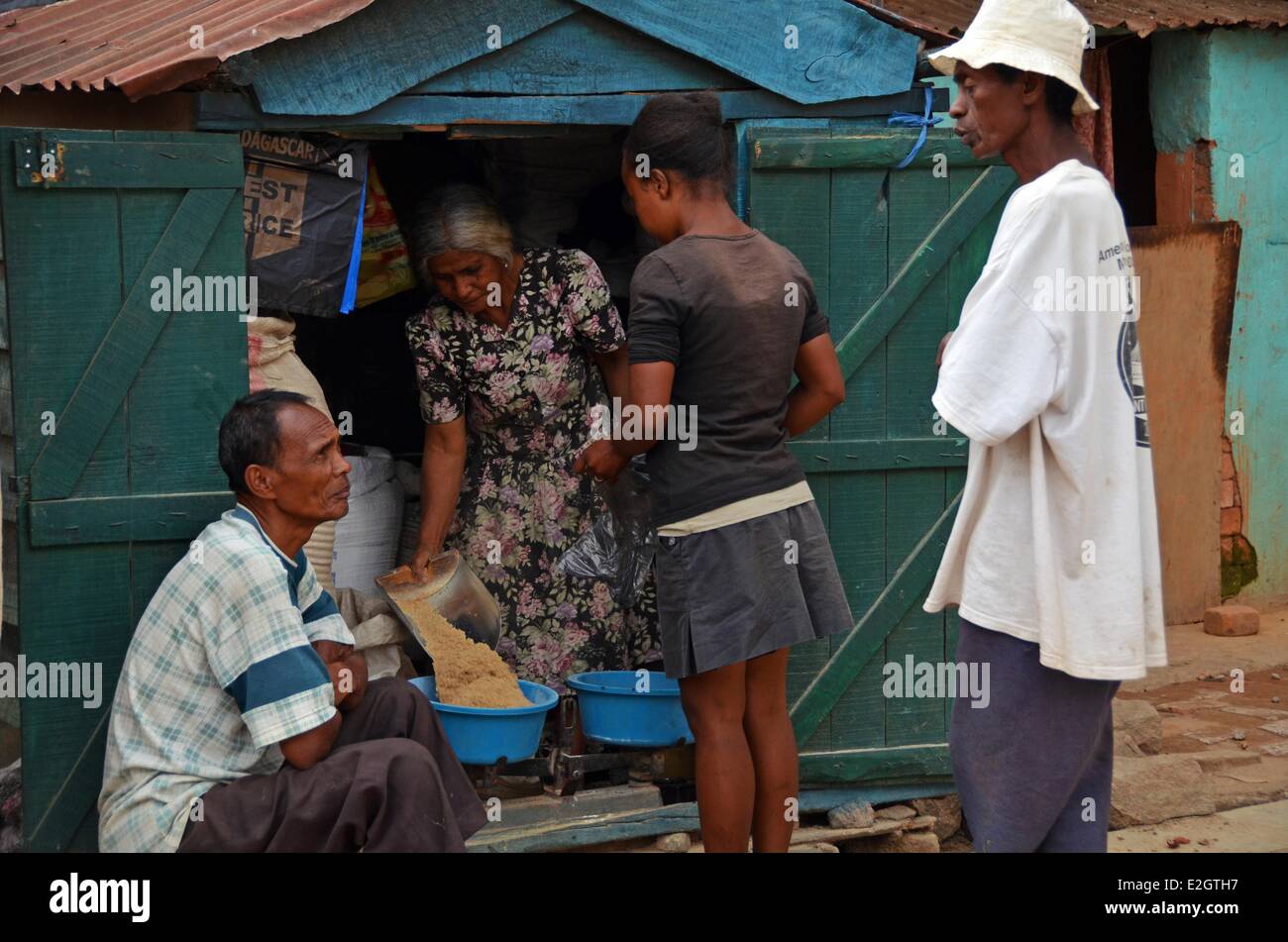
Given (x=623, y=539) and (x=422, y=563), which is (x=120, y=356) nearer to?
(x=422, y=563)

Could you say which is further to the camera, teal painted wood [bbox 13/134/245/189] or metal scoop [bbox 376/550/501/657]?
metal scoop [bbox 376/550/501/657]

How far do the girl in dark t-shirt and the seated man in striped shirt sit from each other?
29.5 inches

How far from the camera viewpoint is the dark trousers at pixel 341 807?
3297 millimetres

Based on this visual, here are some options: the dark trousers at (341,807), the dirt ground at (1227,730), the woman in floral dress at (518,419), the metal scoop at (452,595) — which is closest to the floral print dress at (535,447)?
the woman in floral dress at (518,419)

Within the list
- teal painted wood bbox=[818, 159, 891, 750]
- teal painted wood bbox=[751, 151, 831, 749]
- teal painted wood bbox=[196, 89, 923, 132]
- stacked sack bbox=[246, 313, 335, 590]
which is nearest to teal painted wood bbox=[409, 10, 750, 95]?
teal painted wood bbox=[196, 89, 923, 132]

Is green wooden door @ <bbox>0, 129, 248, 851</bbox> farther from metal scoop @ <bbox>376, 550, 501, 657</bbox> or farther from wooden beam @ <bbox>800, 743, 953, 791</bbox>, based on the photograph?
wooden beam @ <bbox>800, 743, 953, 791</bbox>

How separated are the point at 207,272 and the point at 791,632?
1.84 meters

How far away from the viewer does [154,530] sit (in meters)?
4.11

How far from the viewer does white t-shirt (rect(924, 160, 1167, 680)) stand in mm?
3000

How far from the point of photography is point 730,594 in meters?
3.88

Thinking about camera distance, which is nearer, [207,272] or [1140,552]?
[1140,552]

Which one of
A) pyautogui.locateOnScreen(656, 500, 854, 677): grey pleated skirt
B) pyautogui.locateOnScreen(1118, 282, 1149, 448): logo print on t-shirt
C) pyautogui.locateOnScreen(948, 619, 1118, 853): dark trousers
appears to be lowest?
pyautogui.locateOnScreen(948, 619, 1118, 853): dark trousers

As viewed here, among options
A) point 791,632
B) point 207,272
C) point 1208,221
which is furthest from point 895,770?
point 1208,221
